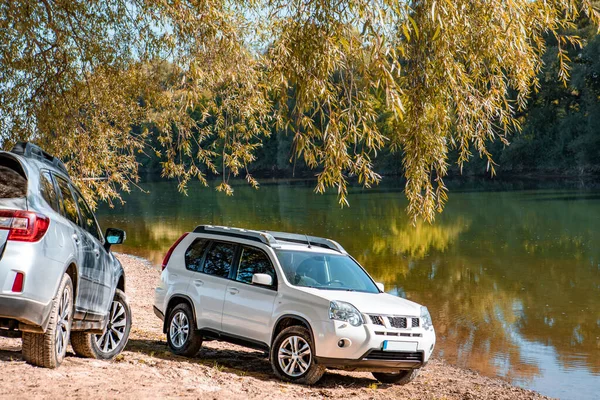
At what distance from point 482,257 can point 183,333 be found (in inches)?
766

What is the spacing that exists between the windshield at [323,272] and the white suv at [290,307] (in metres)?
0.01

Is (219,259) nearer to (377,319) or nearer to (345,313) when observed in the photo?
(345,313)

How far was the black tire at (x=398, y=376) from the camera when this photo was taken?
32.1 feet

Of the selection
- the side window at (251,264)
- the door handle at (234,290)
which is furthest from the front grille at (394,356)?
the door handle at (234,290)

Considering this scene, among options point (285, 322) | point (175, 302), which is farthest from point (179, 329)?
point (285, 322)

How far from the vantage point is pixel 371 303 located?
9.24 metres

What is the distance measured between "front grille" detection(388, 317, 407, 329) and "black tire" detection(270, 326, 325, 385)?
93 centimetres

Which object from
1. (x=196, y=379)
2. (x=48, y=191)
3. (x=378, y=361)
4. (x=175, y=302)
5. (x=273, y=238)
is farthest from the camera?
(x=175, y=302)

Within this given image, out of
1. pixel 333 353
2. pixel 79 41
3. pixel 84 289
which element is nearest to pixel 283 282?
pixel 333 353

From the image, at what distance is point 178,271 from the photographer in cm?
1089

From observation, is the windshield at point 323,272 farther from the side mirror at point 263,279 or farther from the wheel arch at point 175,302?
the wheel arch at point 175,302

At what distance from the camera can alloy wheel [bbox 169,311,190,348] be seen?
1050cm

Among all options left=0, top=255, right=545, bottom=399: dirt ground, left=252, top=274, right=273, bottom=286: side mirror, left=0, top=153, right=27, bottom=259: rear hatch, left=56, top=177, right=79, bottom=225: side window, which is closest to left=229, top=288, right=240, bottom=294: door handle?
left=252, top=274, right=273, bottom=286: side mirror

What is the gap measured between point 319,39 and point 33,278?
3780 mm
